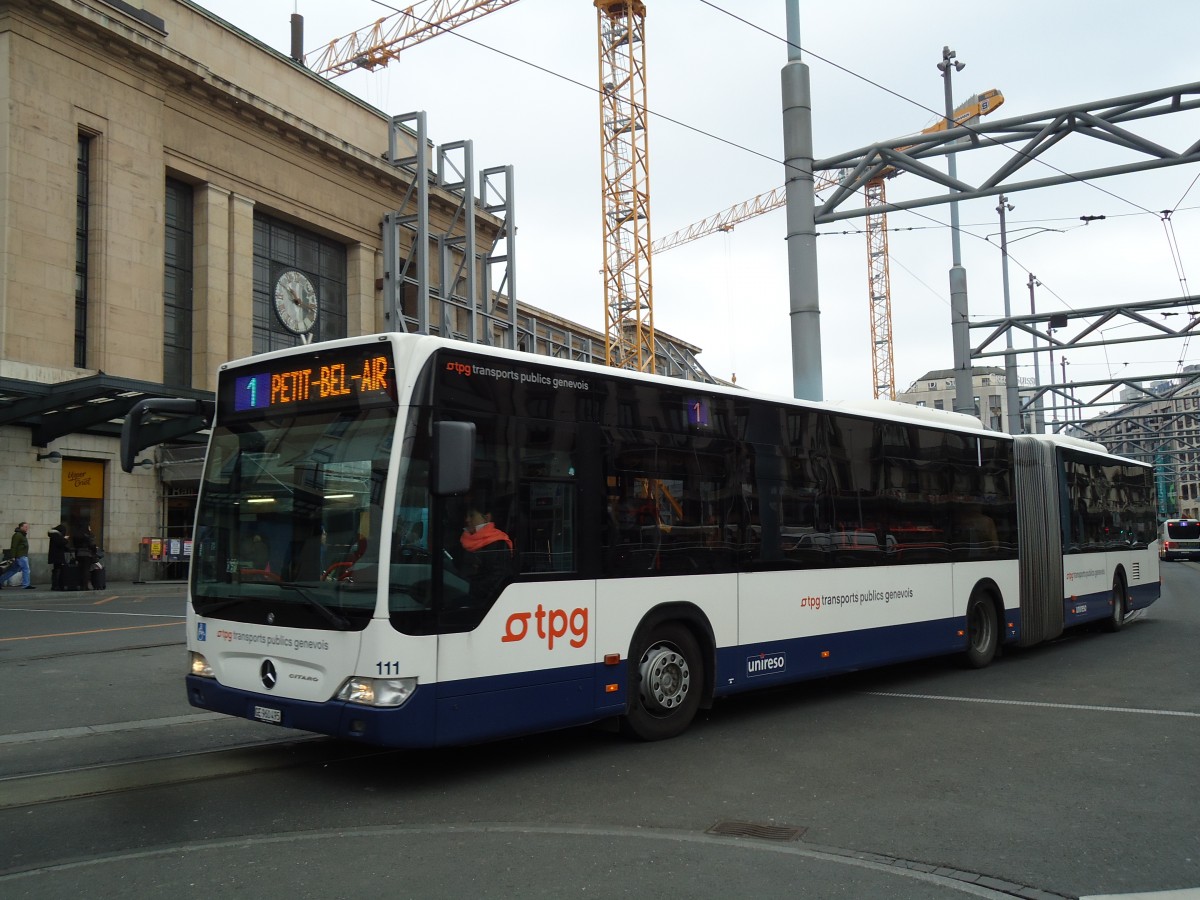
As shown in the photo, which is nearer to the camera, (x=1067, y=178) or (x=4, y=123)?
(x=1067, y=178)

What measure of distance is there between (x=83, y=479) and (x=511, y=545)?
27.3 m

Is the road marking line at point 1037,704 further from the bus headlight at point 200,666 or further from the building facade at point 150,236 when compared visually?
the building facade at point 150,236

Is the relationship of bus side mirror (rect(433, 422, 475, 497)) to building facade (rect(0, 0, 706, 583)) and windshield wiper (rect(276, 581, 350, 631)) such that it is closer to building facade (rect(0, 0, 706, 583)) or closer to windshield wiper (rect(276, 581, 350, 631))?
windshield wiper (rect(276, 581, 350, 631))

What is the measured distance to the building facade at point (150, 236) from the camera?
27922 millimetres

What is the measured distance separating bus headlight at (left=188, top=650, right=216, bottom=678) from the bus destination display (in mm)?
1720

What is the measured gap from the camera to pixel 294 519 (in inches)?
266

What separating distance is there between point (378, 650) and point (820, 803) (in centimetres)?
275

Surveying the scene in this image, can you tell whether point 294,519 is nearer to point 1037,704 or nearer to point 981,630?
point 1037,704

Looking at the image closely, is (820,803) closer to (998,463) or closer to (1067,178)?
(998,463)

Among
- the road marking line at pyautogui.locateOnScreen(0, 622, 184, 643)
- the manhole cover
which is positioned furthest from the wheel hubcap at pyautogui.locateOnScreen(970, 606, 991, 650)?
the road marking line at pyautogui.locateOnScreen(0, 622, 184, 643)

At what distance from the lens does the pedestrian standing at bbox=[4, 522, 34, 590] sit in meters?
25.2

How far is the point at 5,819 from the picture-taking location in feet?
19.6

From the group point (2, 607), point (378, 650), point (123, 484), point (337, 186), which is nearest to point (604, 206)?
point (337, 186)

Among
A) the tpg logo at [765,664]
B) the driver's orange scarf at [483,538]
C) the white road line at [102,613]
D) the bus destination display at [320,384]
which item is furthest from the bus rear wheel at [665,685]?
the white road line at [102,613]
